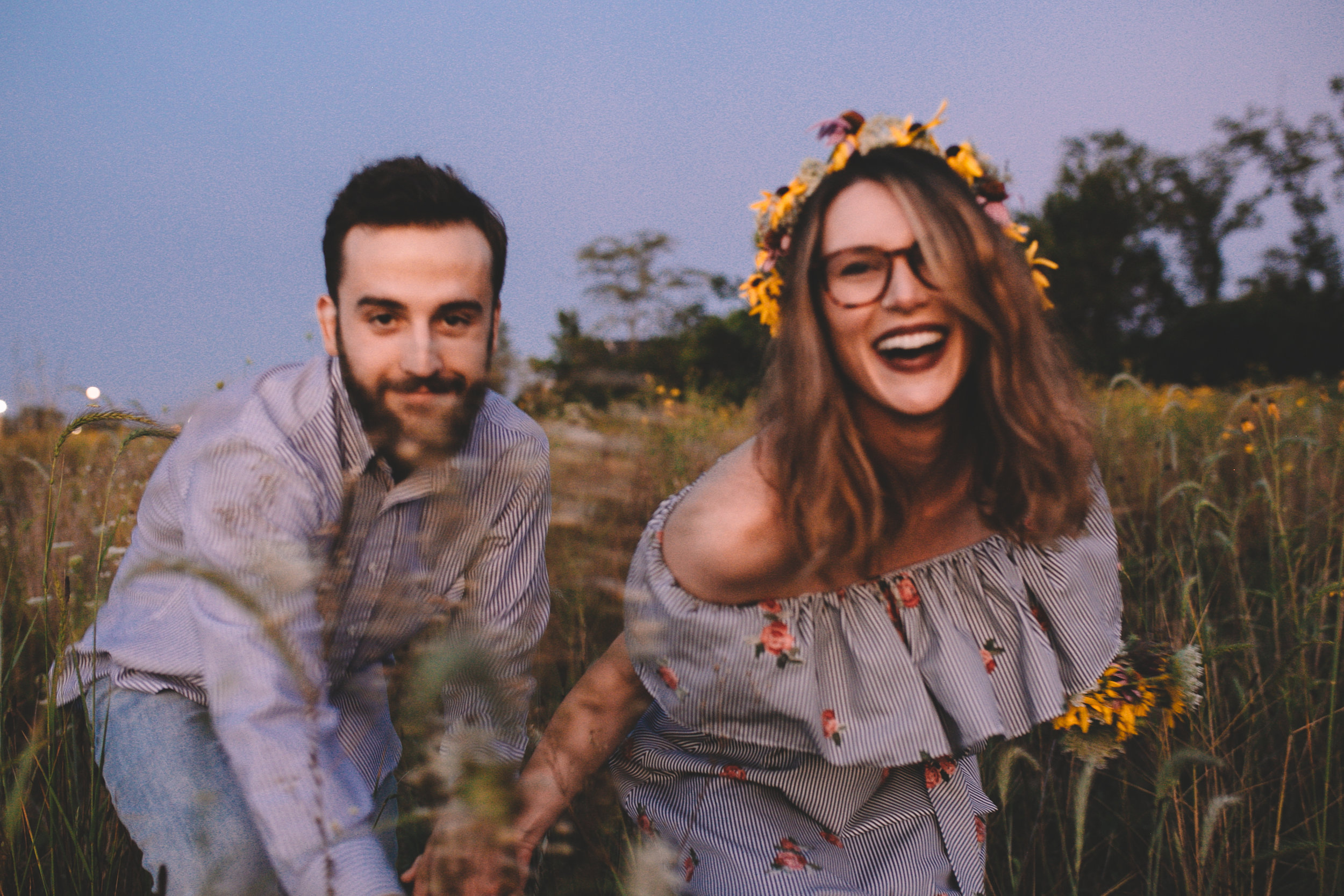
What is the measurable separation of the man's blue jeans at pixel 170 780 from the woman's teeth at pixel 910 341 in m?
1.18

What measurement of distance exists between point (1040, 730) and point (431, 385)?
192 cm

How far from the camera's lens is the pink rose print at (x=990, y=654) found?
1647 mm

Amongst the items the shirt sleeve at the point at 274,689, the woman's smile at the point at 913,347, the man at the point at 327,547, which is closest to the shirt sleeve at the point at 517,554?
the man at the point at 327,547

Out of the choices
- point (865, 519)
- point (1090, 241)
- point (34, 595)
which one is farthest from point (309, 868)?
point (1090, 241)

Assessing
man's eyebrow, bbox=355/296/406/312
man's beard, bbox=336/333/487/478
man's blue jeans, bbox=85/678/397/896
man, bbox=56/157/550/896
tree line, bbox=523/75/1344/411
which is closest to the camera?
man, bbox=56/157/550/896

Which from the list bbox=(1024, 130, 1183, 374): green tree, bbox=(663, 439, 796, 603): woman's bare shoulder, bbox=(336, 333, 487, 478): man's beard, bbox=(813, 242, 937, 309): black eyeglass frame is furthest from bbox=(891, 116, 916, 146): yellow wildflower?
bbox=(1024, 130, 1183, 374): green tree

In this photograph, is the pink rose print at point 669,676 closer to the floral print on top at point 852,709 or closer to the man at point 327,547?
the floral print on top at point 852,709

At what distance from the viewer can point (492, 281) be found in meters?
1.76

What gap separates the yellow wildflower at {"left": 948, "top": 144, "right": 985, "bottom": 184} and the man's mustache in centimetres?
115

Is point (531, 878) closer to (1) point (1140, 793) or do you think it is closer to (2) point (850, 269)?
(2) point (850, 269)

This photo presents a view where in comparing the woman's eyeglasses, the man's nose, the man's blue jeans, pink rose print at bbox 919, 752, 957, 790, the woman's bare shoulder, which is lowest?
pink rose print at bbox 919, 752, 957, 790

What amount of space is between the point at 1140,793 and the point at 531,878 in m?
1.77

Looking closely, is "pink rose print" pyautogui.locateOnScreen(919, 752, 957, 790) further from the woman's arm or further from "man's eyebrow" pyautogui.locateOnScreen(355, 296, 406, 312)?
"man's eyebrow" pyautogui.locateOnScreen(355, 296, 406, 312)

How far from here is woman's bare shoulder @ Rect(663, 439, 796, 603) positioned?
1.55 m
